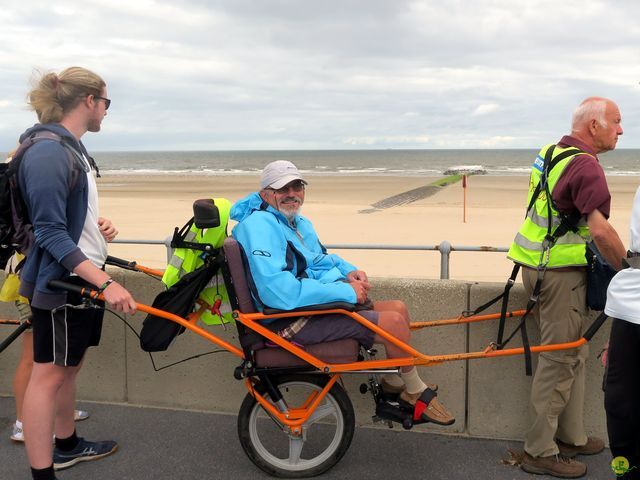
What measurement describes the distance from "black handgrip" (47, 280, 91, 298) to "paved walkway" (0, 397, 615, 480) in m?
1.21

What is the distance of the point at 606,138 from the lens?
355 centimetres

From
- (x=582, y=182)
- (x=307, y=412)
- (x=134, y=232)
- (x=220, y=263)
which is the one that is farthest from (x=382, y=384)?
(x=134, y=232)

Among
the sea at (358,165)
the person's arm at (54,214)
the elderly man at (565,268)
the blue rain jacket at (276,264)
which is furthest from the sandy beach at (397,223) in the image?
the sea at (358,165)

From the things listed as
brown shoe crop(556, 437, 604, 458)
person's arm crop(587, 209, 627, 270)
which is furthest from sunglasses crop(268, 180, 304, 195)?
brown shoe crop(556, 437, 604, 458)

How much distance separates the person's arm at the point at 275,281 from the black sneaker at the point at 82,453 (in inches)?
59.4

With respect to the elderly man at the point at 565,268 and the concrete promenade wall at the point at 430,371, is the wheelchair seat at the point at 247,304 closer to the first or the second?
the concrete promenade wall at the point at 430,371

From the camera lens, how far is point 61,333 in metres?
3.30

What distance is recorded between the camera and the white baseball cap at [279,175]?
11.6ft

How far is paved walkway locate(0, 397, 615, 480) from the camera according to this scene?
12.1ft

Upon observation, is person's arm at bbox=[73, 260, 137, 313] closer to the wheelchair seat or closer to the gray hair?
the wheelchair seat

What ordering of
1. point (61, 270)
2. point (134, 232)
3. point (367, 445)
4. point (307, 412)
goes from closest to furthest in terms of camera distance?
1. point (61, 270)
2. point (307, 412)
3. point (367, 445)
4. point (134, 232)

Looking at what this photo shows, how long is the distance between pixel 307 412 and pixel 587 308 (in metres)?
1.64

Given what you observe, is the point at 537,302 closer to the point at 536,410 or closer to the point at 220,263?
the point at 536,410

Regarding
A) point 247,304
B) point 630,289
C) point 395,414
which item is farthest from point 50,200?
point 630,289
